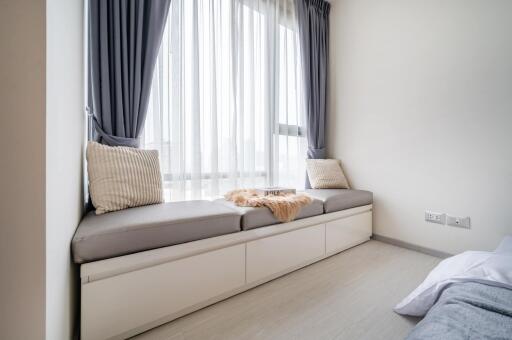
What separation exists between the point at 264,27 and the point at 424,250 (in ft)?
9.49

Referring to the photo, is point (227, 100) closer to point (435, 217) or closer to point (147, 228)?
point (147, 228)

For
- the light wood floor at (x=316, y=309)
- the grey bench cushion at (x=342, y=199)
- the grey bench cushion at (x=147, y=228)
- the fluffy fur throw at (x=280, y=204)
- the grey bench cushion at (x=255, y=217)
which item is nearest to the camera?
the grey bench cushion at (x=147, y=228)

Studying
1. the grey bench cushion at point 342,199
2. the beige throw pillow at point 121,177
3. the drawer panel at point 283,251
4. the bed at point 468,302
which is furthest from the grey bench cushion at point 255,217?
the bed at point 468,302

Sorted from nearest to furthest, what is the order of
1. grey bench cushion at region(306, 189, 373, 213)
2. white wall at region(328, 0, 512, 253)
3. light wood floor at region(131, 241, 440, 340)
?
light wood floor at region(131, 241, 440, 340), white wall at region(328, 0, 512, 253), grey bench cushion at region(306, 189, 373, 213)

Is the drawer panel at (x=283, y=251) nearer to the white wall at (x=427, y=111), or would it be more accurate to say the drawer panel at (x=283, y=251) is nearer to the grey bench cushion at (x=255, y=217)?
the grey bench cushion at (x=255, y=217)

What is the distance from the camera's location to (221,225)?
1457 millimetres

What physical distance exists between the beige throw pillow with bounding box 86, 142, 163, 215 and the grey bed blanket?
1.54 metres

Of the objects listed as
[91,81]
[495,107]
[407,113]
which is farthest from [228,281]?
[495,107]

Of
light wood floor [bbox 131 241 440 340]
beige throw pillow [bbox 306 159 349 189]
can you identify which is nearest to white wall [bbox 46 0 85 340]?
light wood floor [bbox 131 241 440 340]

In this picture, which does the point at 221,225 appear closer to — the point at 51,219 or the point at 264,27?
the point at 51,219

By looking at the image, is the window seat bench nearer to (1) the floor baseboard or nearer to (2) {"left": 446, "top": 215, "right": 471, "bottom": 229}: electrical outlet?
(1) the floor baseboard

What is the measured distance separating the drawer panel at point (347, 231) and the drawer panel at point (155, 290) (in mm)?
1012

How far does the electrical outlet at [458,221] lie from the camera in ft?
6.72

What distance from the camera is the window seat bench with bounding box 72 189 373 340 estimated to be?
1063 mm
